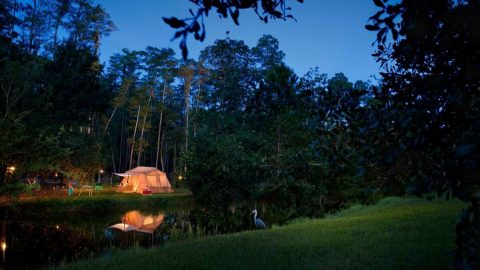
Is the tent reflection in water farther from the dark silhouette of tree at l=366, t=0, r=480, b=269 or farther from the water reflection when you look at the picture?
the dark silhouette of tree at l=366, t=0, r=480, b=269

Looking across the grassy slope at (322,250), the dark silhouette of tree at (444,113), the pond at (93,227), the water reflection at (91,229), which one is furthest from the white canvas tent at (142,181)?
the dark silhouette of tree at (444,113)

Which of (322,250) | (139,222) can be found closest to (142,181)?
(139,222)

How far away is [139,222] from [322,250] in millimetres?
13005

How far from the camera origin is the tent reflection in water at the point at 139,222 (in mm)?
16842

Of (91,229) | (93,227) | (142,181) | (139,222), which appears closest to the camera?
(91,229)

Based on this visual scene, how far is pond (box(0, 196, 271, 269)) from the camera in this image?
1230 centimetres

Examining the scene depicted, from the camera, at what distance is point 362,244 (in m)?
8.70

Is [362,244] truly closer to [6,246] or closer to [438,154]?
[438,154]

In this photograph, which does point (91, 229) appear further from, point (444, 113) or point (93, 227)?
point (444, 113)

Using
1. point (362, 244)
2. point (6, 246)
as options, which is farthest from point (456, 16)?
point (6, 246)

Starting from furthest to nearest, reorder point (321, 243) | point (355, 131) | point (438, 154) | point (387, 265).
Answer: point (321, 243) < point (387, 265) < point (355, 131) < point (438, 154)

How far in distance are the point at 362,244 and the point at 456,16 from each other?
789 centimetres

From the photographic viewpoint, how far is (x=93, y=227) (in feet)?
57.6

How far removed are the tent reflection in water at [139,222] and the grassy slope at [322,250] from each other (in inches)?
256
